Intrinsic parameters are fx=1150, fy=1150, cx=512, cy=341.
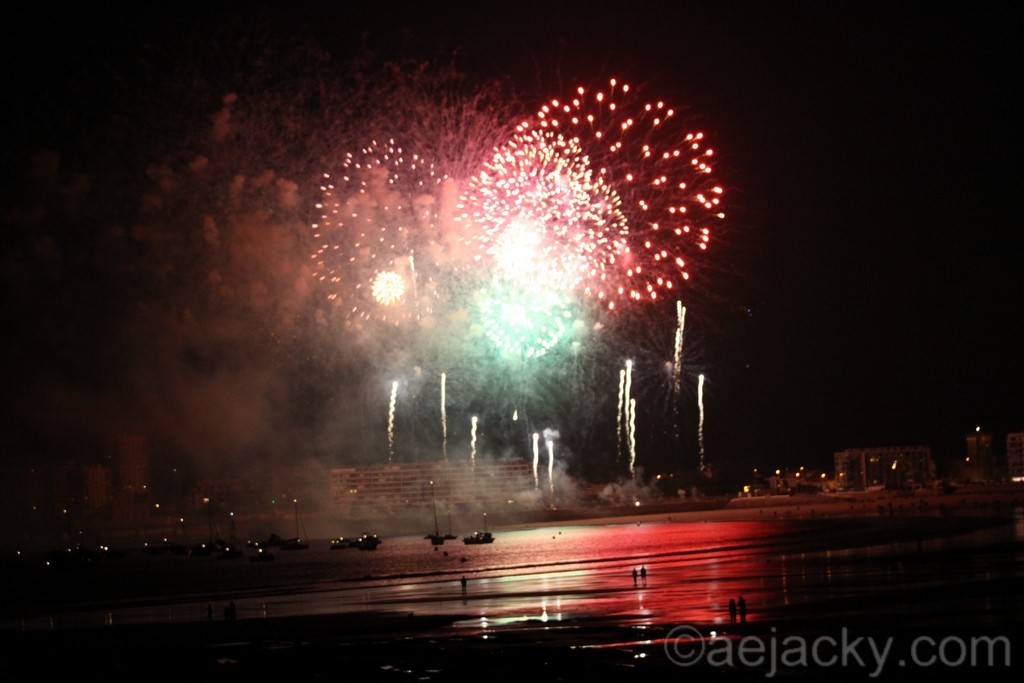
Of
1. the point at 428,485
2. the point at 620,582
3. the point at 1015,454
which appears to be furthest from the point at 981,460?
the point at 620,582

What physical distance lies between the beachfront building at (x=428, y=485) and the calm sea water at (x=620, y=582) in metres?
70.4

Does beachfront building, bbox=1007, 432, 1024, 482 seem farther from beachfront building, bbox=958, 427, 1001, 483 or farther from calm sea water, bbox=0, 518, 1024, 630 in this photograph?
calm sea water, bbox=0, 518, 1024, 630

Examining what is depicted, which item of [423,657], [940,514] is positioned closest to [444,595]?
[423,657]

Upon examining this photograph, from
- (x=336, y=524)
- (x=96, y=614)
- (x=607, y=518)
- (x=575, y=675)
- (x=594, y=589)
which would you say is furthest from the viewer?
(x=336, y=524)

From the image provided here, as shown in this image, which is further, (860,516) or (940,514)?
(860,516)

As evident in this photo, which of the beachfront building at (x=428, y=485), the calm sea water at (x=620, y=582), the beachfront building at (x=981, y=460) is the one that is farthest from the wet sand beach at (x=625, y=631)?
the beachfront building at (x=981, y=460)

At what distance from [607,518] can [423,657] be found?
118m

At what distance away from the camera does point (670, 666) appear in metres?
24.1

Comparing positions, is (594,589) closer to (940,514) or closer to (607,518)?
(940,514)

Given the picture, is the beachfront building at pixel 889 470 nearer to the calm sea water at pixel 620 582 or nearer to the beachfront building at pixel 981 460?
the beachfront building at pixel 981 460

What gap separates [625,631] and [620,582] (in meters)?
16.6

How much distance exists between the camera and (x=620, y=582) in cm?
4569

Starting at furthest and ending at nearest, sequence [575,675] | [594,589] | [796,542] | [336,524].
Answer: [336,524], [796,542], [594,589], [575,675]

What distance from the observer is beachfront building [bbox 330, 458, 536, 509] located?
161375 millimetres
